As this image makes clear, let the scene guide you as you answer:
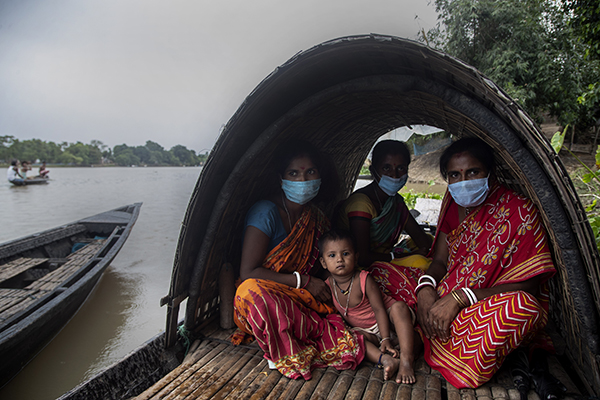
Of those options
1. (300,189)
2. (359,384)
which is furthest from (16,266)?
(359,384)

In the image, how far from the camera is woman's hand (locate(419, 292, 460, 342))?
1812 mm

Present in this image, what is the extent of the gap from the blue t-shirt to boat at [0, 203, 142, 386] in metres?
2.13

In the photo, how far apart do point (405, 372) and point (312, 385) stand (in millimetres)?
502

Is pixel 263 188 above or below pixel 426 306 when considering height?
above

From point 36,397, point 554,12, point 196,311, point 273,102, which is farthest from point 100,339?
point 554,12

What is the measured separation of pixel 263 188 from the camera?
9.43 feet

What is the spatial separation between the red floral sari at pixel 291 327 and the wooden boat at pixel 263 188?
0.27 ft

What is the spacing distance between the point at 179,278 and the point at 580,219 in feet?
7.32

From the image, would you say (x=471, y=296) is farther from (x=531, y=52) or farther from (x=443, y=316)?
(x=531, y=52)

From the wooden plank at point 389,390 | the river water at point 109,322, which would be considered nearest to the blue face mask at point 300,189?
the river water at point 109,322

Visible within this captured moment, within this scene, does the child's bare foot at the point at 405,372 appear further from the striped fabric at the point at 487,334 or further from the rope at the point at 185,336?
the rope at the point at 185,336

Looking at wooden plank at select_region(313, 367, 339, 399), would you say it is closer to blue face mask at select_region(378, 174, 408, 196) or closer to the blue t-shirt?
the blue t-shirt

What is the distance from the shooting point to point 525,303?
1582 millimetres

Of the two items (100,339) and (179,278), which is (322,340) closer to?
(179,278)
